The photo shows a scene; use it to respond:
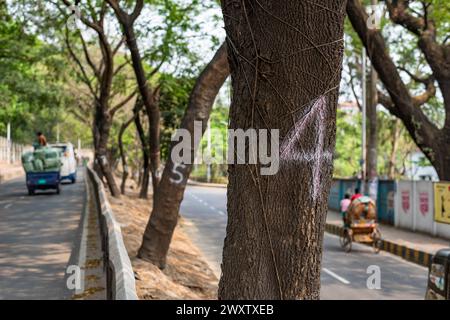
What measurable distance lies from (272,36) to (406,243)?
49.8 ft

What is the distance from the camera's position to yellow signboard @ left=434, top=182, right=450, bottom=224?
698 inches

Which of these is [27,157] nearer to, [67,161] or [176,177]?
[67,161]

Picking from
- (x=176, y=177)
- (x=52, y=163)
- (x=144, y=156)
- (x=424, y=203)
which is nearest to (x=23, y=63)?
(x=52, y=163)

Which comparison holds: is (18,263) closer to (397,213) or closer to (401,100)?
(401,100)

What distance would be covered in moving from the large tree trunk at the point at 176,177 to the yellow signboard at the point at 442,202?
10074 millimetres

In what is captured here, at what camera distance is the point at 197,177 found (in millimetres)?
70625

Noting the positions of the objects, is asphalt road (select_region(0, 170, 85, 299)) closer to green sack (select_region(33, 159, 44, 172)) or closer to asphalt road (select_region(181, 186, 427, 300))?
green sack (select_region(33, 159, 44, 172))

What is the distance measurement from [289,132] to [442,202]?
52.7 ft

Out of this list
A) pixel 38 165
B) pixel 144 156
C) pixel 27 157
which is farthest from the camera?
pixel 144 156

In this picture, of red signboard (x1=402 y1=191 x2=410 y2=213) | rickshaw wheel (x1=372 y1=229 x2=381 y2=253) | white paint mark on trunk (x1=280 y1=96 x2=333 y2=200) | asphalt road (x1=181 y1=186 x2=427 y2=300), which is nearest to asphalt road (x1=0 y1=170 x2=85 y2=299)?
asphalt road (x1=181 y1=186 x2=427 y2=300)

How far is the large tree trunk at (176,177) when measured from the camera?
370 inches

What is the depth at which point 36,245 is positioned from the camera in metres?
13.4

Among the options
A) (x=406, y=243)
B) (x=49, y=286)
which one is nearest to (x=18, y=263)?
(x=49, y=286)

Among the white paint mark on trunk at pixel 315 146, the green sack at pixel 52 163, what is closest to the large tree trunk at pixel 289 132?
the white paint mark on trunk at pixel 315 146
